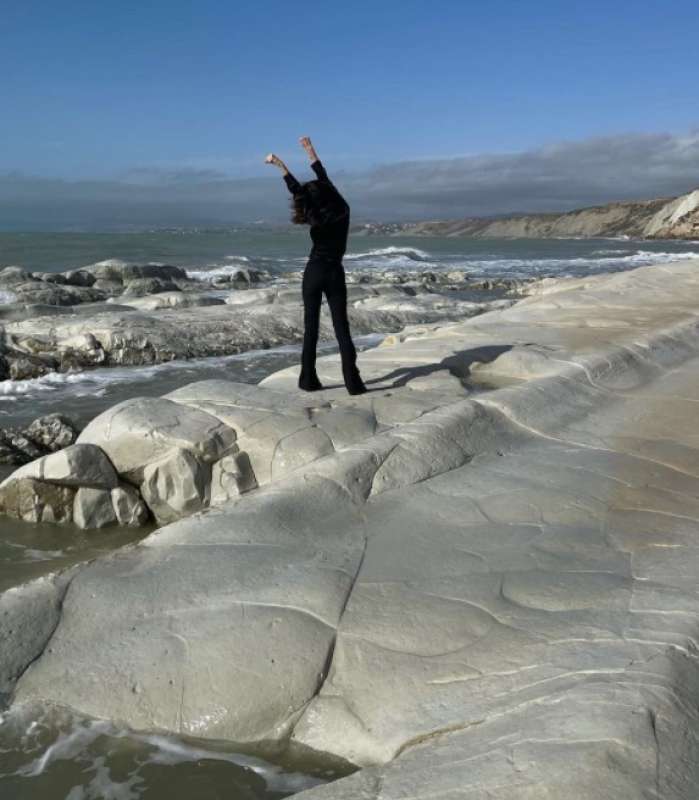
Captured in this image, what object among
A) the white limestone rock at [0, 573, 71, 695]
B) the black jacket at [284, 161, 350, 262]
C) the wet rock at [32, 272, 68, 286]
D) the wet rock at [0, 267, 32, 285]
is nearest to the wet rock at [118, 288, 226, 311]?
the wet rock at [0, 267, 32, 285]

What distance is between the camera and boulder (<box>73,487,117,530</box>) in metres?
5.11

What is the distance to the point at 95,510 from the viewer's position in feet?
16.8

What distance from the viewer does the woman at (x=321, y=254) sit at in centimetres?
545

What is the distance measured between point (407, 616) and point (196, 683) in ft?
2.79

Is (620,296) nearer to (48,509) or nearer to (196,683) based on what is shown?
(48,509)

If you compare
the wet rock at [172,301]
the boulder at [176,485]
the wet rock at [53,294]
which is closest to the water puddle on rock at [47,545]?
the boulder at [176,485]

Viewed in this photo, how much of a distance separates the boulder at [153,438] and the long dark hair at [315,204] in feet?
4.82

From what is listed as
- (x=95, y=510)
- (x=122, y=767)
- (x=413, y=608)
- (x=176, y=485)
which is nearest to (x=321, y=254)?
(x=176, y=485)

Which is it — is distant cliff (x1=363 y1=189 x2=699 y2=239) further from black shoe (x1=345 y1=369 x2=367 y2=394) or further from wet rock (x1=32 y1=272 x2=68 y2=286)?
black shoe (x1=345 y1=369 x2=367 y2=394)

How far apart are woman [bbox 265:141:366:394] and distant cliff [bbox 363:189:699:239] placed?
243 feet

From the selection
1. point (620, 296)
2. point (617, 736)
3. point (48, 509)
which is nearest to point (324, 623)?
point (617, 736)

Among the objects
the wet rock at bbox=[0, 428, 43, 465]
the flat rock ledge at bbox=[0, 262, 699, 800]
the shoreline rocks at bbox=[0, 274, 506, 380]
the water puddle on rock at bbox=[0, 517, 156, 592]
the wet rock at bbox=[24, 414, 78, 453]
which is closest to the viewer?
the flat rock ledge at bbox=[0, 262, 699, 800]

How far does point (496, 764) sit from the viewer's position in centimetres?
240

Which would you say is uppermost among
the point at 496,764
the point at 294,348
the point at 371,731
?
the point at 496,764
